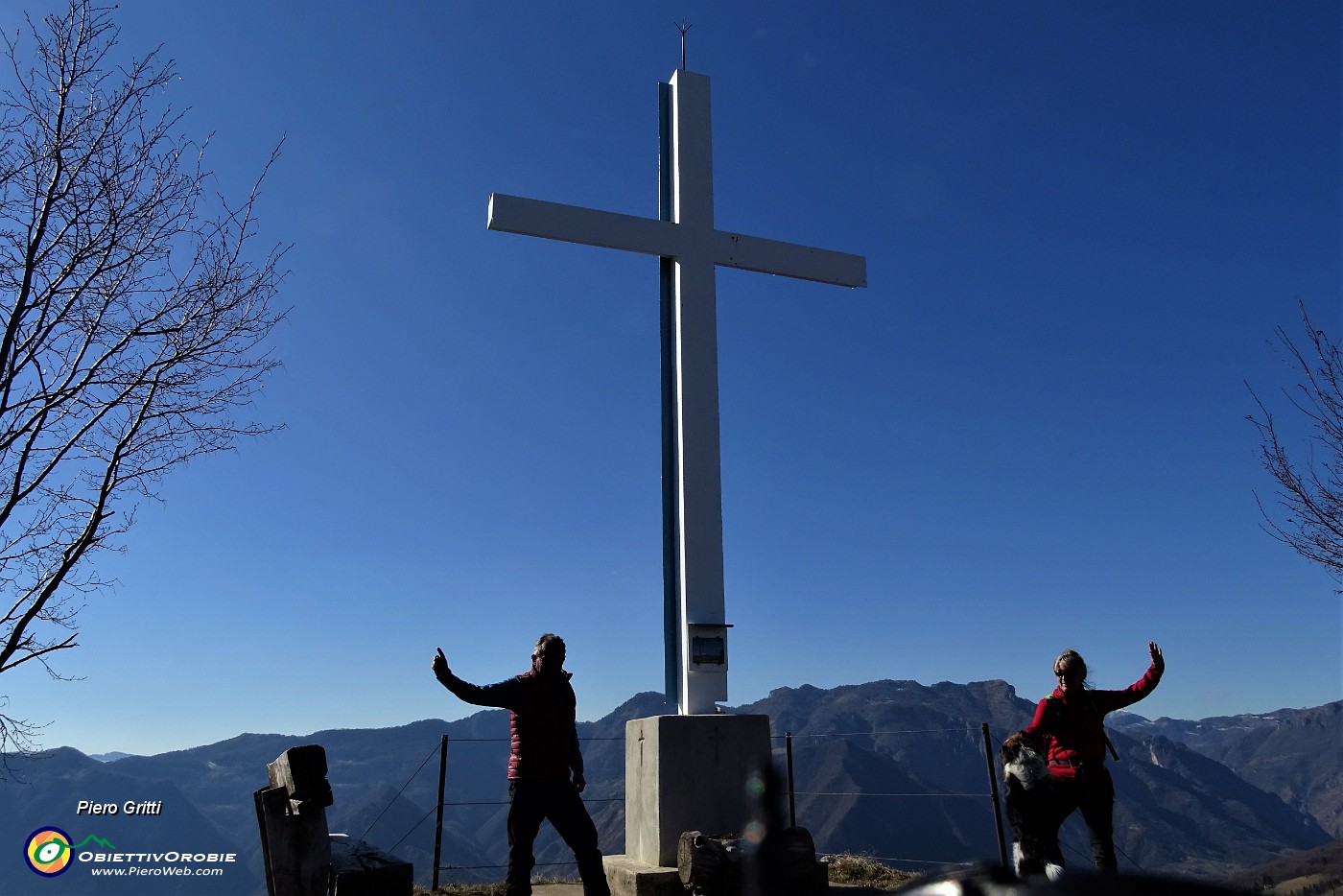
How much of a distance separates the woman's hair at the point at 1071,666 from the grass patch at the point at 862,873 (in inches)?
110

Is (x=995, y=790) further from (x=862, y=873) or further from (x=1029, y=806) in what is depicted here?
(x=1029, y=806)

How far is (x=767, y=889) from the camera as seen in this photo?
138 centimetres

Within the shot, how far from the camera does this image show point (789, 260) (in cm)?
897

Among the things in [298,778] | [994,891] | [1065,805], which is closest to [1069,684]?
[1065,805]

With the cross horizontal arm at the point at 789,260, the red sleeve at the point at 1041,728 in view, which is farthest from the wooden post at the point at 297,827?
the cross horizontal arm at the point at 789,260

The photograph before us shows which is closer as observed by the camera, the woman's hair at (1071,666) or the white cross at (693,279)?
the woman's hair at (1071,666)

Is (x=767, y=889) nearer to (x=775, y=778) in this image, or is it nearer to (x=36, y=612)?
(x=775, y=778)

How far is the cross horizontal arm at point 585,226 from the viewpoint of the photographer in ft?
26.7

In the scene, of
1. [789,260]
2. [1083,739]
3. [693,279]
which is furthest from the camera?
[789,260]

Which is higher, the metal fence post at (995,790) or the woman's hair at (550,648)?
the woman's hair at (550,648)

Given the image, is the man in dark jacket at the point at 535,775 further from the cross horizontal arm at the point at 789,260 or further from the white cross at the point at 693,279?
the cross horizontal arm at the point at 789,260

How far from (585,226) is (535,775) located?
4.78 metres

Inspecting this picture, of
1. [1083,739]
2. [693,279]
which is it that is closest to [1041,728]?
[1083,739]

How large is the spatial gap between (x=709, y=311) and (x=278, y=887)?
5418 mm
